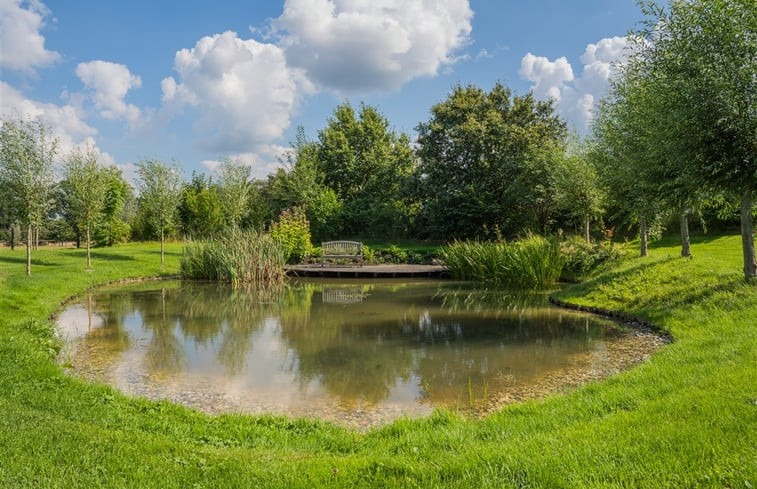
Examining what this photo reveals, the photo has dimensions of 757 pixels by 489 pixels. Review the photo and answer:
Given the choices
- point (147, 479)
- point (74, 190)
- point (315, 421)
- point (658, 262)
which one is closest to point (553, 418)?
point (315, 421)

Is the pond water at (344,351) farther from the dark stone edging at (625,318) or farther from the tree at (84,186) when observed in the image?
the tree at (84,186)

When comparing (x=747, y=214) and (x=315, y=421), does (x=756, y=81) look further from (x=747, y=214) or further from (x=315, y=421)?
(x=315, y=421)

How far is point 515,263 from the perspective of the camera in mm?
16281

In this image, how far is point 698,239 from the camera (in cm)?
2062

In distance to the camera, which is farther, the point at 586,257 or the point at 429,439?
the point at 586,257

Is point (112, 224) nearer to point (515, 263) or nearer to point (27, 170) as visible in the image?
point (27, 170)

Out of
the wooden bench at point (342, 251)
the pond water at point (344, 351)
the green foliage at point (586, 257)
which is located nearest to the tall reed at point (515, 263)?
the green foliage at point (586, 257)

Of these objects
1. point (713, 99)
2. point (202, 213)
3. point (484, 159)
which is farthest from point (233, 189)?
point (713, 99)

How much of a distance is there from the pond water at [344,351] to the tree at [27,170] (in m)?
3.80

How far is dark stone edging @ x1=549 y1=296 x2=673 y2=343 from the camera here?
8.33 metres

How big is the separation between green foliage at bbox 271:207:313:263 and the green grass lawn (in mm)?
14525

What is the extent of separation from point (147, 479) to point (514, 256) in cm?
1462

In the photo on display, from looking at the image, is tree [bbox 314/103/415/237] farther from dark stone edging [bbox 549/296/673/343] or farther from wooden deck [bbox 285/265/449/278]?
dark stone edging [bbox 549/296/673/343]

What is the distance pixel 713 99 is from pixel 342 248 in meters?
16.4
